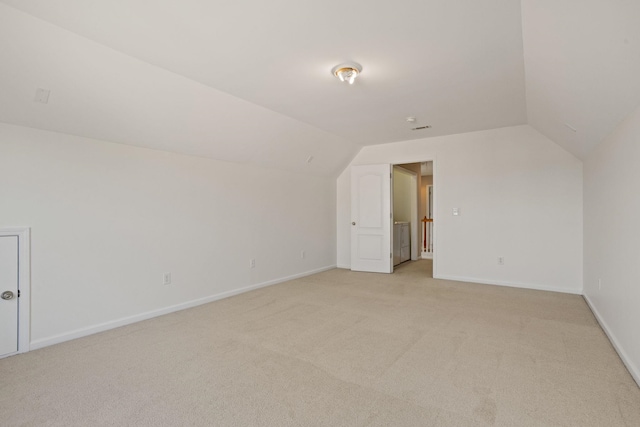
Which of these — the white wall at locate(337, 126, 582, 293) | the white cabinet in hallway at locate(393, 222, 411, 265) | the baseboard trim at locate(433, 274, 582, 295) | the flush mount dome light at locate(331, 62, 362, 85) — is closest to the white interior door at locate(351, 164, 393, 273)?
the white wall at locate(337, 126, 582, 293)

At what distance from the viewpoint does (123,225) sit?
3131mm

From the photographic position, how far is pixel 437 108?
3748mm

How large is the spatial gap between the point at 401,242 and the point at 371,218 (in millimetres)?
1440

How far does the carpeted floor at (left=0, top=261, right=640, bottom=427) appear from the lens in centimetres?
173

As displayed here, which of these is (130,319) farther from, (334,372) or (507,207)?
(507,207)

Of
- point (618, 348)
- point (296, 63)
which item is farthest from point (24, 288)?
point (618, 348)

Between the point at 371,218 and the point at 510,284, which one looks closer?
the point at 510,284

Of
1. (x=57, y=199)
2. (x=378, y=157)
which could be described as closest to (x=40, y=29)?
(x=57, y=199)

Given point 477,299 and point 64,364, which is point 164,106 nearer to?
point 64,364

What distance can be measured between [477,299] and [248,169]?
3.43m

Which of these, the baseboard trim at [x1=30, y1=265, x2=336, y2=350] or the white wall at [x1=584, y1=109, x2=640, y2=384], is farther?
the baseboard trim at [x1=30, y1=265, x2=336, y2=350]

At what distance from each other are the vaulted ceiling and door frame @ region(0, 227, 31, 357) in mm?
904

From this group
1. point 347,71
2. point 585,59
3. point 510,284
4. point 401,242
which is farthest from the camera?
point 401,242

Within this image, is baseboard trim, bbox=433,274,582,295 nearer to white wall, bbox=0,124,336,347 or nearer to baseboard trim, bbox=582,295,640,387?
baseboard trim, bbox=582,295,640,387
